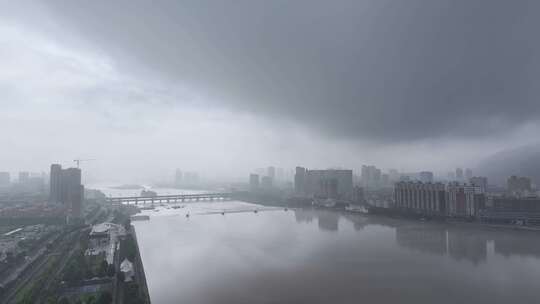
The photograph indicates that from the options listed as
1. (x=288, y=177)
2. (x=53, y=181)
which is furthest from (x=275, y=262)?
(x=288, y=177)

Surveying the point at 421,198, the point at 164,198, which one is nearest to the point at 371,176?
the point at 421,198

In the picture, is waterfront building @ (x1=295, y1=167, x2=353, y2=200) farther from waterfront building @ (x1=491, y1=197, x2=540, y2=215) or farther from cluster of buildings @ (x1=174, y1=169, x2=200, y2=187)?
cluster of buildings @ (x1=174, y1=169, x2=200, y2=187)

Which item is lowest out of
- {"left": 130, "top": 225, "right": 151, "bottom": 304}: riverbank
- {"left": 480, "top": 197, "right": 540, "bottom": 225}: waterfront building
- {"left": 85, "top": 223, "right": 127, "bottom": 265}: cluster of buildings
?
{"left": 130, "top": 225, "right": 151, "bottom": 304}: riverbank

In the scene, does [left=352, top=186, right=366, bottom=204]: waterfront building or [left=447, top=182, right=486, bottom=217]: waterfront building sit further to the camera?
[left=352, top=186, right=366, bottom=204]: waterfront building

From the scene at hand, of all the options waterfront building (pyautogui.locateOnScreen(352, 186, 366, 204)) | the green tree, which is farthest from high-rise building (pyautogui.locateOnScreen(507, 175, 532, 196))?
the green tree

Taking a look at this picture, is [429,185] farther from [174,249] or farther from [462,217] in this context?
[174,249]

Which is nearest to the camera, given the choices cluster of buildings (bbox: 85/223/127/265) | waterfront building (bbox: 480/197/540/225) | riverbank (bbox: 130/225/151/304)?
riverbank (bbox: 130/225/151/304)

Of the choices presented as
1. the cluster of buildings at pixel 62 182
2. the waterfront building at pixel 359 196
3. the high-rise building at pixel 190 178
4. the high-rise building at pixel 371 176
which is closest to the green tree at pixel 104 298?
the cluster of buildings at pixel 62 182

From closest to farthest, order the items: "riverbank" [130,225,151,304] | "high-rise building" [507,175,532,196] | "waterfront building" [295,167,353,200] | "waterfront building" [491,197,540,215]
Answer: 1. "riverbank" [130,225,151,304]
2. "waterfront building" [491,197,540,215]
3. "high-rise building" [507,175,532,196]
4. "waterfront building" [295,167,353,200]
